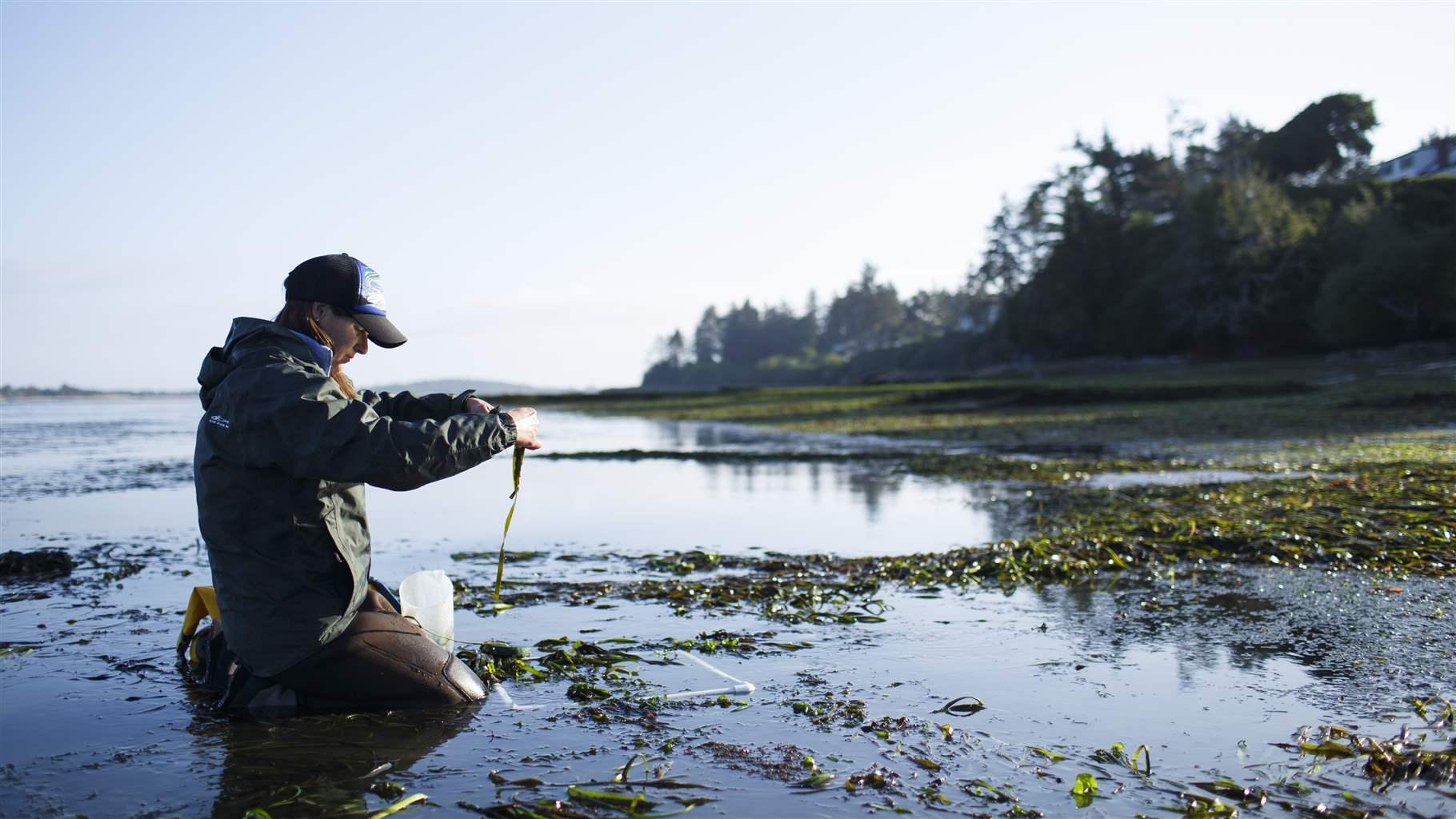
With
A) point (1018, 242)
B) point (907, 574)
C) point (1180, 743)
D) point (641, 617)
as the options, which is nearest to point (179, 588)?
point (641, 617)

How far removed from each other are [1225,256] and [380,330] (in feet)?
220

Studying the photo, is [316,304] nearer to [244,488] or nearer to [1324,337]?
[244,488]

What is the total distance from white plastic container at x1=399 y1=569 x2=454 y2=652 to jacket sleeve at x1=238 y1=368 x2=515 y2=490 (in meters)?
1.30

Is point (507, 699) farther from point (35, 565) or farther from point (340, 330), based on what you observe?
point (35, 565)

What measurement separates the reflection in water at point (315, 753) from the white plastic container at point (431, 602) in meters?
0.63

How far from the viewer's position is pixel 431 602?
5.21m

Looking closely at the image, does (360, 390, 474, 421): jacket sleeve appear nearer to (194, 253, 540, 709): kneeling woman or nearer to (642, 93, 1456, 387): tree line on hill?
(194, 253, 540, 709): kneeling woman

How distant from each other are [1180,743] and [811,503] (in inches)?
360

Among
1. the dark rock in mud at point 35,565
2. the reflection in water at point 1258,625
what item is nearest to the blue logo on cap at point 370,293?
the reflection in water at point 1258,625

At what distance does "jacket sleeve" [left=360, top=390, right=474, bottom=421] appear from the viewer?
4773mm

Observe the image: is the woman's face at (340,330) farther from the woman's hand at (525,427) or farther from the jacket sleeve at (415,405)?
the woman's hand at (525,427)

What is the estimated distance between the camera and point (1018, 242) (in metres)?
96.7

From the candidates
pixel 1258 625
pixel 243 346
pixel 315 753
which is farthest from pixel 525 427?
pixel 1258 625

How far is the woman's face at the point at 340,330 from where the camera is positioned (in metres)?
4.41
